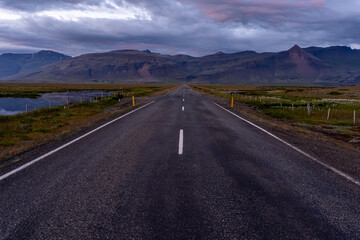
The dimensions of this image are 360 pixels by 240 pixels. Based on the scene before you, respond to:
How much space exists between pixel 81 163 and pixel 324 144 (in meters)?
8.50

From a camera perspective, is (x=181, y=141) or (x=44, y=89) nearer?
(x=181, y=141)

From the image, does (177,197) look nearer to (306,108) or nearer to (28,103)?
(306,108)

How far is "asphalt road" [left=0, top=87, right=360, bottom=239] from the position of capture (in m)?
3.47

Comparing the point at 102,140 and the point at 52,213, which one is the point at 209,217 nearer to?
the point at 52,213

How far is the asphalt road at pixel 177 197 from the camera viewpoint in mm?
Answer: 3471

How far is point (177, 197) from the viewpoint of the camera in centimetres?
439


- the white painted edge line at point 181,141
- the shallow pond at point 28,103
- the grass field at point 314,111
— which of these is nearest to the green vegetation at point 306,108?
the grass field at point 314,111

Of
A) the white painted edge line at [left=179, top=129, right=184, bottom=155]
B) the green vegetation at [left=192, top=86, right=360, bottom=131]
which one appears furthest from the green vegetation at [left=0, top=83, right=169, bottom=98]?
the white painted edge line at [left=179, top=129, right=184, bottom=155]

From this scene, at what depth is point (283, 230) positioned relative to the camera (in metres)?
3.48

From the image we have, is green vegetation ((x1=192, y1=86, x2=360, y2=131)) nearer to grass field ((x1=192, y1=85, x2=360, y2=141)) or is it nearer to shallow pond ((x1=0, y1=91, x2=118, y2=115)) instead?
grass field ((x1=192, y1=85, x2=360, y2=141))

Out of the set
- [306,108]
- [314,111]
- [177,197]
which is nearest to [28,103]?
[306,108]

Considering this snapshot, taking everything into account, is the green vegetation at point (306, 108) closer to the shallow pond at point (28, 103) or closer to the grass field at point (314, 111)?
the grass field at point (314, 111)

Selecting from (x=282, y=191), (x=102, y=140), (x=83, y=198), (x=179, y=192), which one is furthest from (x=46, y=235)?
(x=102, y=140)

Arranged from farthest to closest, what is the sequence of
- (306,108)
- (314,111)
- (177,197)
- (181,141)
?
(306,108), (314,111), (181,141), (177,197)
